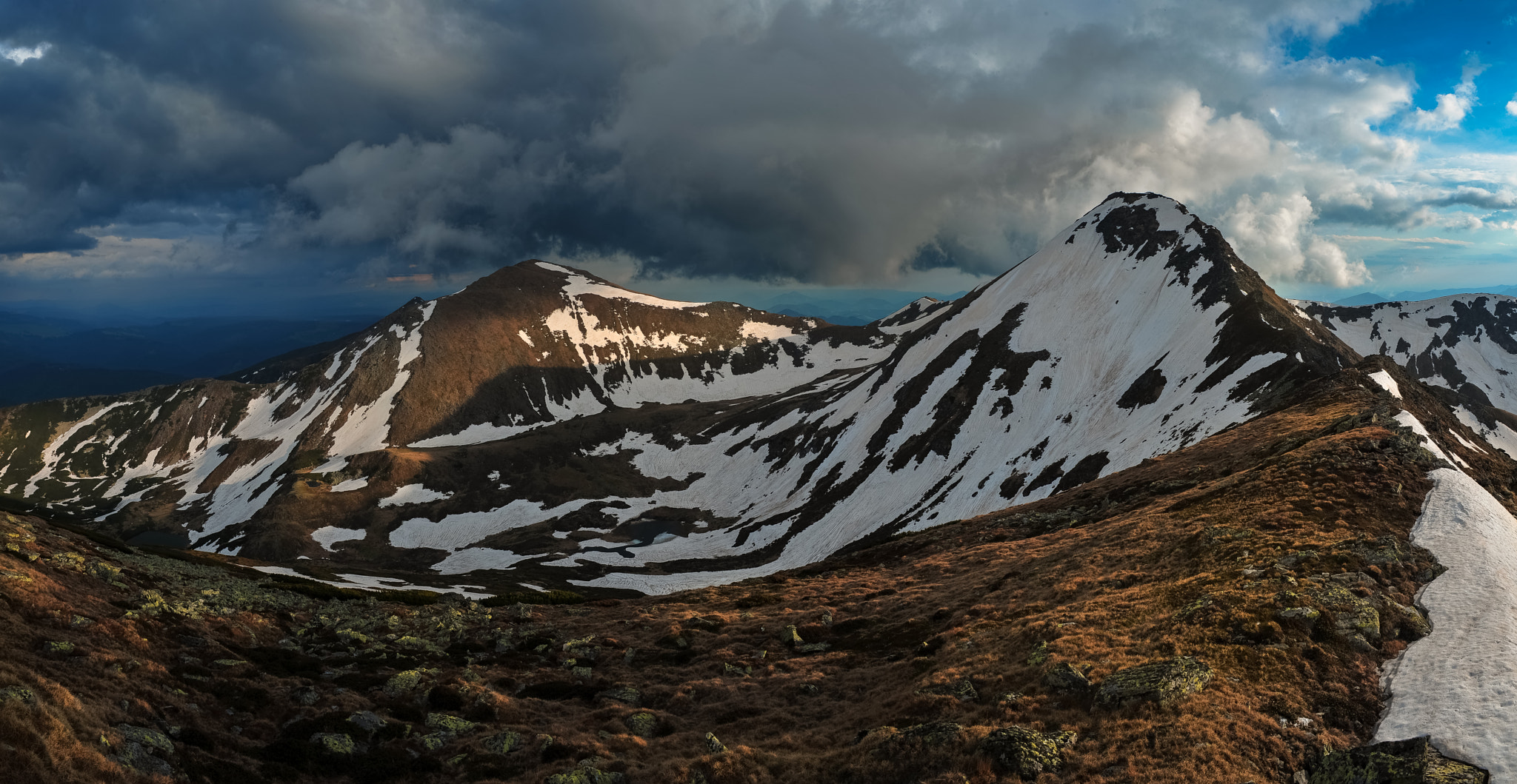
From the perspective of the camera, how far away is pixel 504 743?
2145 centimetres

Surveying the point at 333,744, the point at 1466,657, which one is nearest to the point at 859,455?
the point at 1466,657

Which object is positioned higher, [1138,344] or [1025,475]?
[1138,344]

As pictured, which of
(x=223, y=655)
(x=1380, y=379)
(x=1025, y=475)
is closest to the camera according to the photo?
(x=223, y=655)

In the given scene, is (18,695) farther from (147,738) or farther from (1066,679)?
(1066,679)

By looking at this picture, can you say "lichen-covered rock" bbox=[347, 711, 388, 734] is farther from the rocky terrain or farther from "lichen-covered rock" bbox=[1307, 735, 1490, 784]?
"lichen-covered rock" bbox=[1307, 735, 1490, 784]

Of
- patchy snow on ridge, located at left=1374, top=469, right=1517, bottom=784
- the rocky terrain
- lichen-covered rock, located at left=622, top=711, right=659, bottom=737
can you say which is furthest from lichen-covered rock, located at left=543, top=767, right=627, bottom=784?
patchy snow on ridge, located at left=1374, top=469, right=1517, bottom=784

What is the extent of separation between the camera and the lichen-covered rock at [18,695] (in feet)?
47.2

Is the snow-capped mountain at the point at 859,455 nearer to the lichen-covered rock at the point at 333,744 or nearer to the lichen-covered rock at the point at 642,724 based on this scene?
the lichen-covered rock at the point at 642,724

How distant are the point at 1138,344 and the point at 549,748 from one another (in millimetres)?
115481

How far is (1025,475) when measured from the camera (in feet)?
293

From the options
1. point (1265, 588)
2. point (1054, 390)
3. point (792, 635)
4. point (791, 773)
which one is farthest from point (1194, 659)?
point (1054, 390)

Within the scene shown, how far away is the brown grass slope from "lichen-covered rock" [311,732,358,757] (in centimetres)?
6

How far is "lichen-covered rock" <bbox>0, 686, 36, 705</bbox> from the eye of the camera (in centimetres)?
1440

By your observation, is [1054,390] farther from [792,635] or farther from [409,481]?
[409,481]
